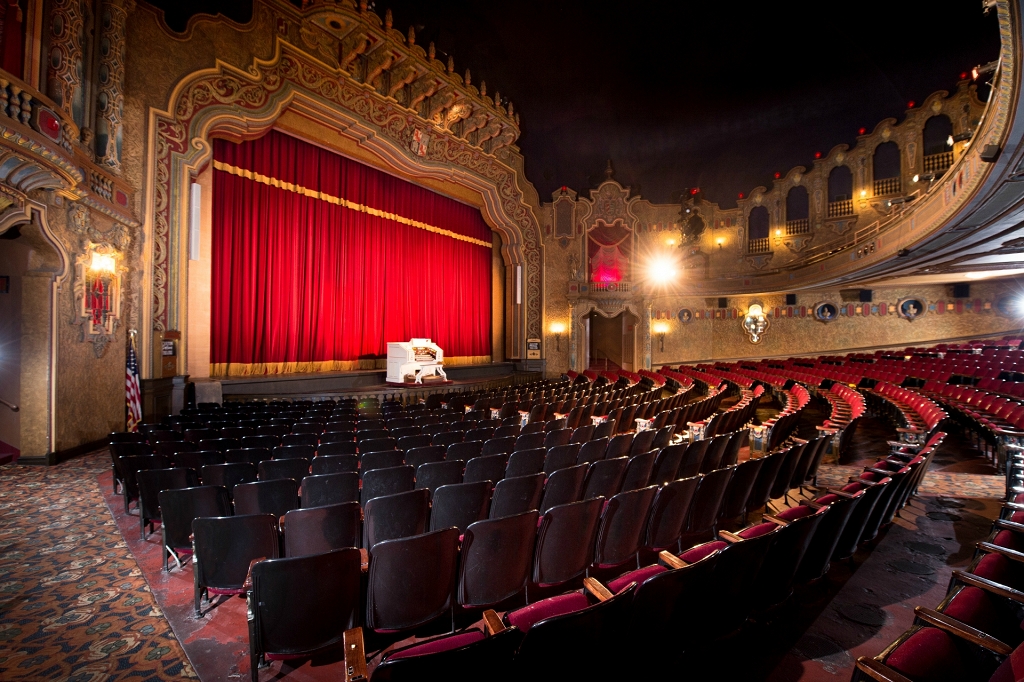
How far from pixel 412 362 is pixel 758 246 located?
1664 centimetres

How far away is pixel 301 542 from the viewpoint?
2.35 meters

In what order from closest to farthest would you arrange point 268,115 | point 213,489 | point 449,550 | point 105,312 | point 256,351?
point 449,550 → point 213,489 → point 105,312 → point 268,115 → point 256,351

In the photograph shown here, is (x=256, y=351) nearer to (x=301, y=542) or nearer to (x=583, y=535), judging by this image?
(x=301, y=542)

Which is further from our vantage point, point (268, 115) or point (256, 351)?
point (256, 351)

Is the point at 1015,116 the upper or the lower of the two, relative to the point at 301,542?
upper

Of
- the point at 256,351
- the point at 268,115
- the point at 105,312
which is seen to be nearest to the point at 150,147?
the point at 268,115

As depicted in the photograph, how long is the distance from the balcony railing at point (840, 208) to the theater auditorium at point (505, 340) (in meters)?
0.10

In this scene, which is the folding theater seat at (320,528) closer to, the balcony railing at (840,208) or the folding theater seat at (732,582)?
the folding theater seat at (732,582)

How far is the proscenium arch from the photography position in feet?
26.8

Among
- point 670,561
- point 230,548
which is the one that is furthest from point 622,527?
point 230,548

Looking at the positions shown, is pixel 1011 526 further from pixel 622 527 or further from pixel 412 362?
pixel 412 362

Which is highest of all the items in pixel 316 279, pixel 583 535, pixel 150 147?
pixel 150 147

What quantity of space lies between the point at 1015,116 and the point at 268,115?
38.8 ft

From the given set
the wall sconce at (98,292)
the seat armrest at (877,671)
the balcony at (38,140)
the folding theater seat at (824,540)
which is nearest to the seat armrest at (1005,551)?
the folding theater seat at (824,540)
